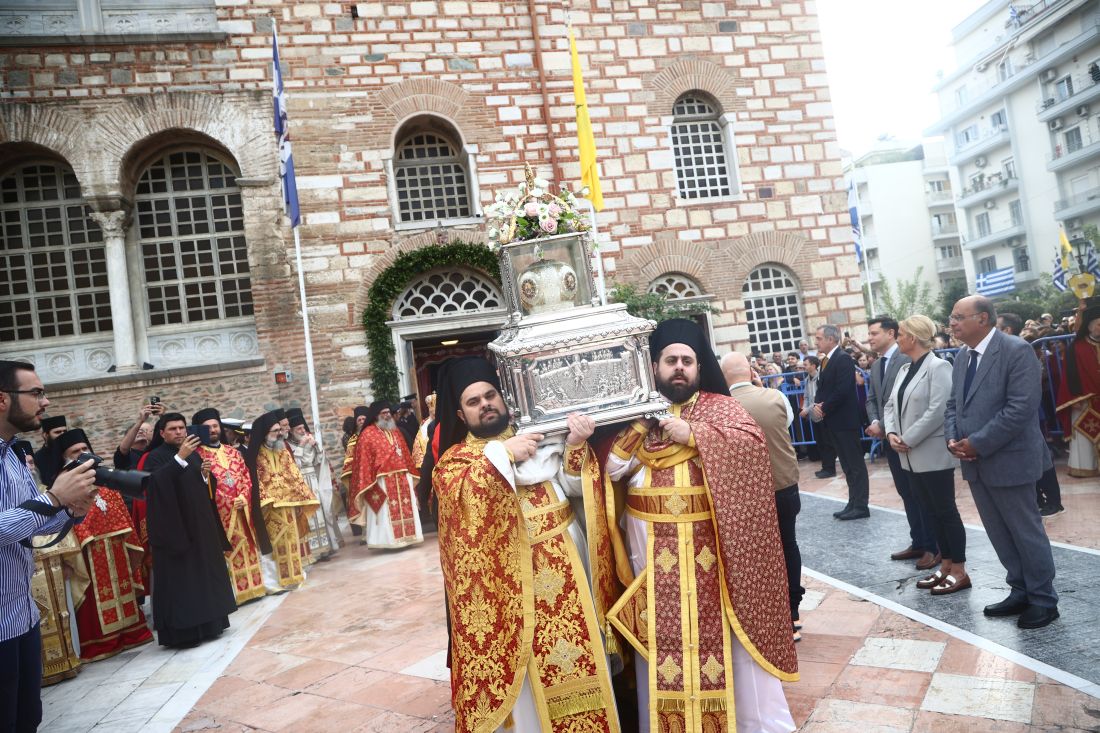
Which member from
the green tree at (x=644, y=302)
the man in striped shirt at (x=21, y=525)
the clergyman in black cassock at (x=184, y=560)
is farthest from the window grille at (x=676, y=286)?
the man in striped shirt at (x=21, y=525)

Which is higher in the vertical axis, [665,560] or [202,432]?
[202,432]

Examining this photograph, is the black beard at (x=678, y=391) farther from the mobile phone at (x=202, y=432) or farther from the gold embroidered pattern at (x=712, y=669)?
the mobile phone at (x=202, y=432)

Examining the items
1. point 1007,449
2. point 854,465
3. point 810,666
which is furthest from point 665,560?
point 854,465

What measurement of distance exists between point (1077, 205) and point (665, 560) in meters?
43.3

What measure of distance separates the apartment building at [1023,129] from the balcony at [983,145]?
59 mm

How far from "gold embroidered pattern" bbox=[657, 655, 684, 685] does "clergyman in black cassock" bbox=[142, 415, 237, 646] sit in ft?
16.2

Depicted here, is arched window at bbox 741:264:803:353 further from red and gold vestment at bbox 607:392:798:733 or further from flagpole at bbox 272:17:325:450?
red and gold vestment at bbox 607:392:798:733

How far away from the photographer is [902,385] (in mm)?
5805

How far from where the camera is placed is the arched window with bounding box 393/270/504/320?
14078 mm

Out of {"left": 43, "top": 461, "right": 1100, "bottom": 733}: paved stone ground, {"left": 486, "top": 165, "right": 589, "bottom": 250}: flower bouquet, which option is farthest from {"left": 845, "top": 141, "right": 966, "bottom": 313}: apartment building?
{"left": 486, "top": 165, "right": 589, "bottom": 250}: flower bouquet

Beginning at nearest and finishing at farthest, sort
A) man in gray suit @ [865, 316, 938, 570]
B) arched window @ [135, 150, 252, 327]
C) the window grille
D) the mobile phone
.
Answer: man in gray suit @ [865, 316, 938, 570] → the mobile phone → arched window @ [135, 150, 252, 327] → the window grille

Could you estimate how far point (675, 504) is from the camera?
3.68 m

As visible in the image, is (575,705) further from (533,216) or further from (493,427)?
(533,216)

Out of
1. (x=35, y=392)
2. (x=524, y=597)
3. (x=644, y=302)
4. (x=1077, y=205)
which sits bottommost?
(x=524, y=597)
